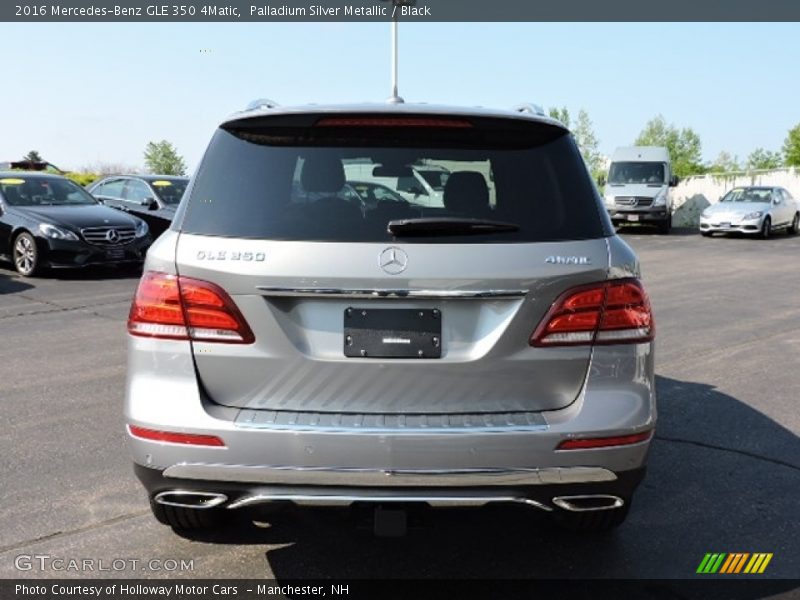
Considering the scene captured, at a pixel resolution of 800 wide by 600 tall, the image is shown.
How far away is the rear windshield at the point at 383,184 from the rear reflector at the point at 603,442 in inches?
27.4

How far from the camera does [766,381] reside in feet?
21.2

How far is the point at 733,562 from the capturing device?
3.36 meters

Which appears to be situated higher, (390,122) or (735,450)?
(390,122)

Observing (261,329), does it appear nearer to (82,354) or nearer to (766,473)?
(766,473)

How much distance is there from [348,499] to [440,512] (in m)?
0.42

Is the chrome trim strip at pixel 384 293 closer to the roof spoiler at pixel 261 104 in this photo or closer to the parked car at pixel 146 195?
the roof spoiler at pixel 261 104

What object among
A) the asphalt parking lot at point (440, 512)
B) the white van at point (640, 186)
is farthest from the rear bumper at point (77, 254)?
the white van at point (640, 186)

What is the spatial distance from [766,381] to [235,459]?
5155mm

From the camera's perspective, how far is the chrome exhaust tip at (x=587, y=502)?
2.77m

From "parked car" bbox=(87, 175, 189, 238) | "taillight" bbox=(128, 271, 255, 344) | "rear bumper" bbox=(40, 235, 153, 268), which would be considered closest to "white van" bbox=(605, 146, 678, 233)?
"parked car" bbox=(87, 175, 189, 238)

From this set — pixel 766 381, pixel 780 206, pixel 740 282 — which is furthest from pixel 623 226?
pixel 766 381

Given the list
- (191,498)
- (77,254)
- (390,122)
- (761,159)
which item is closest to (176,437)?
(191,498)

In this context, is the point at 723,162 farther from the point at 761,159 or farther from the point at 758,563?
the point at 758,563

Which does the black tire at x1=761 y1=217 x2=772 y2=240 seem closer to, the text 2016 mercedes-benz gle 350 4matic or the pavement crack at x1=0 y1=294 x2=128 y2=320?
the pavement crack at x1=0 y1=294 x2=128 y2=320
